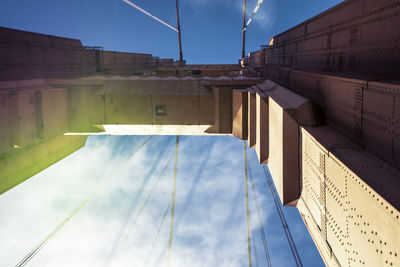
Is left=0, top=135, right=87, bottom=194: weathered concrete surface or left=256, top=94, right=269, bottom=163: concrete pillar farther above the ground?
left=256, top=94, right=269, bottom=163: concrete pillar

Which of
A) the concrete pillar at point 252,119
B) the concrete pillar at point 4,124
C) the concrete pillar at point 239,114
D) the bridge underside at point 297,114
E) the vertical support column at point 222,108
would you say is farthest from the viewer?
the vertical support column at point 222,108

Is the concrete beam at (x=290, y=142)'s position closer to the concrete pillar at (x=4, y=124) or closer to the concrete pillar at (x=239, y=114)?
the concrete pillar at (x=239, y=114)

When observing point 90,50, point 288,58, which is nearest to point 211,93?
point 288,58

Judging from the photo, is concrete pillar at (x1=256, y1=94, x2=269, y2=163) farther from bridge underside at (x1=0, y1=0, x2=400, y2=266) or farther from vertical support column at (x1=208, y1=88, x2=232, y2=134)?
vertical support column at (x1=208, y1=88, x2=232, y2=134)

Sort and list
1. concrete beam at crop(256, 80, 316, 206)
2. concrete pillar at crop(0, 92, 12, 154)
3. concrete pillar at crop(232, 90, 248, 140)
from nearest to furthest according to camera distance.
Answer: concrete beam at crop(256, 80, 316, 206), concrete pillar at crop(0, 92, 12, 154), concrete pillar at crop(232, 90, 248, 140)

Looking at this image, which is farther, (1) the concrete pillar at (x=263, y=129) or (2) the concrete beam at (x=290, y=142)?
(1) the concrete pillar at (x=263, y=129)

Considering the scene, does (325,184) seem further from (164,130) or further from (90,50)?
(90,50)

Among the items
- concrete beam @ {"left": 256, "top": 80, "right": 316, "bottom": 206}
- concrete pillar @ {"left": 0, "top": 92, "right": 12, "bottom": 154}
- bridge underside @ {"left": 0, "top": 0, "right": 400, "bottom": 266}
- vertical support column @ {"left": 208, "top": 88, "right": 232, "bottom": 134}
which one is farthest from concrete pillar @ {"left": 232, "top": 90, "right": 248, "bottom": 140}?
concrete pillar @ {"left": 0, "top": 92, "right": 12, "bottom": 154}

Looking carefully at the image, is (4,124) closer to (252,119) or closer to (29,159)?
(29,159)

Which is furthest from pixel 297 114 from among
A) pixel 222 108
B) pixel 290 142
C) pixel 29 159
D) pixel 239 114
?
pixel 29 159

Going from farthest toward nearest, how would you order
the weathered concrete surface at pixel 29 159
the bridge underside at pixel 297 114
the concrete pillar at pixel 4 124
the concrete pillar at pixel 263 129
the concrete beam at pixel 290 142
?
the weathered concrete surface at pixel 29 159, the concrete pillar at pixel 263 129, the concrete pillar at pixel 4 124, the concrete beam at pixel 290 142, the bridge underside at pixel 297 114

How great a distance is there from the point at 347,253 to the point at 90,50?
2226cm

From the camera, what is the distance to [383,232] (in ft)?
11.2

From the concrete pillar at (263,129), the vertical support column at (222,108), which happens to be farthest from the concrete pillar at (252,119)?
the concrete pillar at (263,129)
